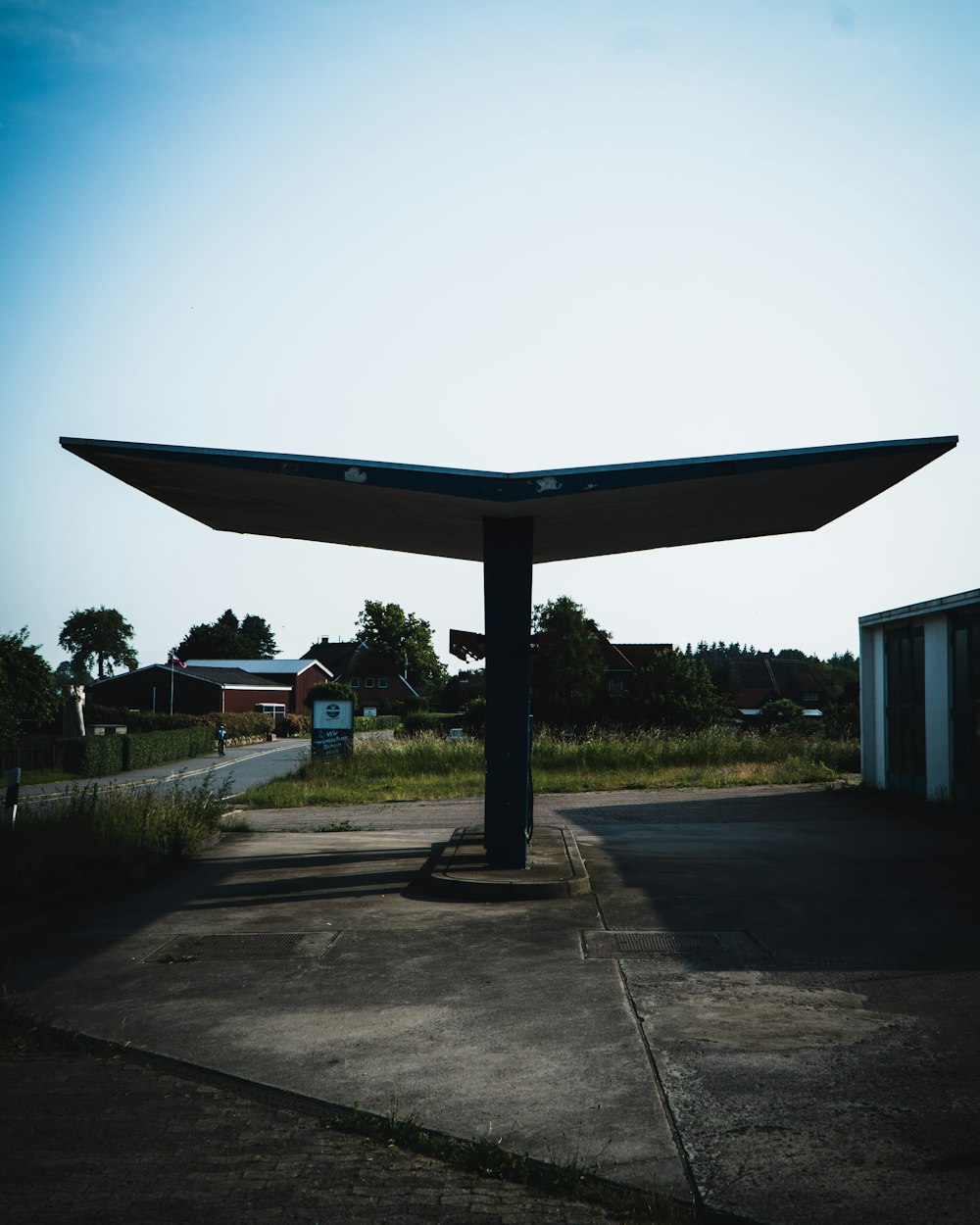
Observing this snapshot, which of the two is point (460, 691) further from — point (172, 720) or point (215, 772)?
point (215, 772)

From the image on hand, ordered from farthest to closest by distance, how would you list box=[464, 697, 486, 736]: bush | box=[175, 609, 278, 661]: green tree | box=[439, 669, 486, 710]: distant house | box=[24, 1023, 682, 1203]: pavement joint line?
1. box=[175, 609, 278, 661]: green tree
2. box=[439, 669, 486, 710]: distant house
3. box=[464, 697, 486, 736]: bush
4. box=[24, 1023, 682, 1203]: pavement joint line

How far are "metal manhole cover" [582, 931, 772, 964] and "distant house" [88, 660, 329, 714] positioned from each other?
65519 mm

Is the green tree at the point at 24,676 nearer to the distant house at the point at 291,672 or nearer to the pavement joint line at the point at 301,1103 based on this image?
the distant house at the point at 291,672

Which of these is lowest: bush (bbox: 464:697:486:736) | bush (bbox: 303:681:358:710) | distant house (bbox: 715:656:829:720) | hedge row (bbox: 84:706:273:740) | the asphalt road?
the asphalt road

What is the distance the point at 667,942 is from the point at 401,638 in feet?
344

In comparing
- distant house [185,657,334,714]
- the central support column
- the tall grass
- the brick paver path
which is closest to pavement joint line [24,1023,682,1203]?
the brick paver path

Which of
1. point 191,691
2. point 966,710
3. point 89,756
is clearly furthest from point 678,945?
point 191,691

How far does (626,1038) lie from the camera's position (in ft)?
17.7

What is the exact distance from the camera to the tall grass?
388 inches

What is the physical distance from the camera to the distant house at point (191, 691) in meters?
73.9

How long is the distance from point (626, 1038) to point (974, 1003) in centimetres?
221

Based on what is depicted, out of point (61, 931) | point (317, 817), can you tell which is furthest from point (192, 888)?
point (317, 817)

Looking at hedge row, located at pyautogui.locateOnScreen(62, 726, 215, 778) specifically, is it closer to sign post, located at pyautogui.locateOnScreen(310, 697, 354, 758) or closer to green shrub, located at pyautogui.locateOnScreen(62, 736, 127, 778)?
green shrub, located at pyautogui.locateOnScreen(62, 736, 127, 778)

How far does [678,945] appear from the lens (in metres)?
7.61
